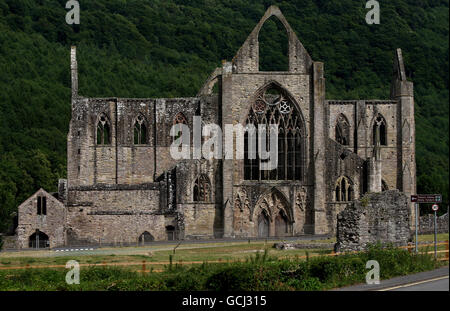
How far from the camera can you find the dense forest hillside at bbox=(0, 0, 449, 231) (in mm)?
85062

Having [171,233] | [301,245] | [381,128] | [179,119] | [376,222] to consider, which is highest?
[179,119]

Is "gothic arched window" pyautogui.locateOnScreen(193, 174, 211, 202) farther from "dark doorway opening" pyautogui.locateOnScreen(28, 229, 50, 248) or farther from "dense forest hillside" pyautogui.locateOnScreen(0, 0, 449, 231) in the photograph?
"dense forest hillside" pyautogui.locateOnScreen(0, 0, 449, 231)

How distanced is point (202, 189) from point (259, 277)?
3188 cm

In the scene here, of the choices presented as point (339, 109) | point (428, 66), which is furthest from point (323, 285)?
point (428, 66)

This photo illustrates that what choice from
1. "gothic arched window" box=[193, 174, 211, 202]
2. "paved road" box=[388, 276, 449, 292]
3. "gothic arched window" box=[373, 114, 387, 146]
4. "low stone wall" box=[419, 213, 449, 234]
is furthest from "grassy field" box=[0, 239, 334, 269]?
"gothic arched window" box=[373, 114, 387, 146]

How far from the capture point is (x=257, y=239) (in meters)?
58.4

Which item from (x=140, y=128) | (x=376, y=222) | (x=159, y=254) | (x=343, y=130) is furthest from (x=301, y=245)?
(x=343, y=130)

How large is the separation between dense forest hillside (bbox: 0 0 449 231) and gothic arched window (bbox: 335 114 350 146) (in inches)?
420

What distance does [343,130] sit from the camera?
68.8m

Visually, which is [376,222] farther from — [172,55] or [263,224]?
[172,55]

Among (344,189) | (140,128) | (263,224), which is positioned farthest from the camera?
(140,128)

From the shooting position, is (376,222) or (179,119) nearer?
(376,222)
